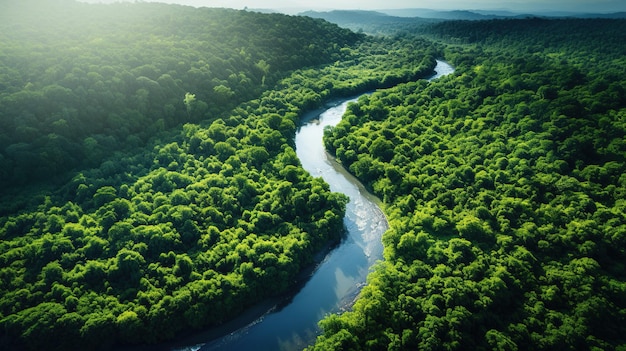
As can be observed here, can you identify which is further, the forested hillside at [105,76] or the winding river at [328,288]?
the forested hillside at [105,76]

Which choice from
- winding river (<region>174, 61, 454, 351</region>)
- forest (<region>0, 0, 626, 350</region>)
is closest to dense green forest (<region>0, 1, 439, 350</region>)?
forest (<region>0, 0, 626, 350</region>)

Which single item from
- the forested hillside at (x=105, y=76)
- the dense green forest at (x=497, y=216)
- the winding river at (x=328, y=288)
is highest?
the forested hillside at (x=105, y=76)

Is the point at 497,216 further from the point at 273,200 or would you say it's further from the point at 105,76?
the point at 105,76

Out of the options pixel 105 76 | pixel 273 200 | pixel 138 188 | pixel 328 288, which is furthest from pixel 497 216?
pixel 105 76

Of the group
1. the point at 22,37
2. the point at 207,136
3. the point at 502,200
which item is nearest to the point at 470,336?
the point at 502,200

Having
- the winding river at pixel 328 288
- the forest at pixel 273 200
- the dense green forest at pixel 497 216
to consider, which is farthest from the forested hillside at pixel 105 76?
the winding river at pixel 328 288

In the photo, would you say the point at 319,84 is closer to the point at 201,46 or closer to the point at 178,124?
the point at 201,46

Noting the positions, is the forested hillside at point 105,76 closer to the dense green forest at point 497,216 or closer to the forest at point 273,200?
the forest at point 273,200
